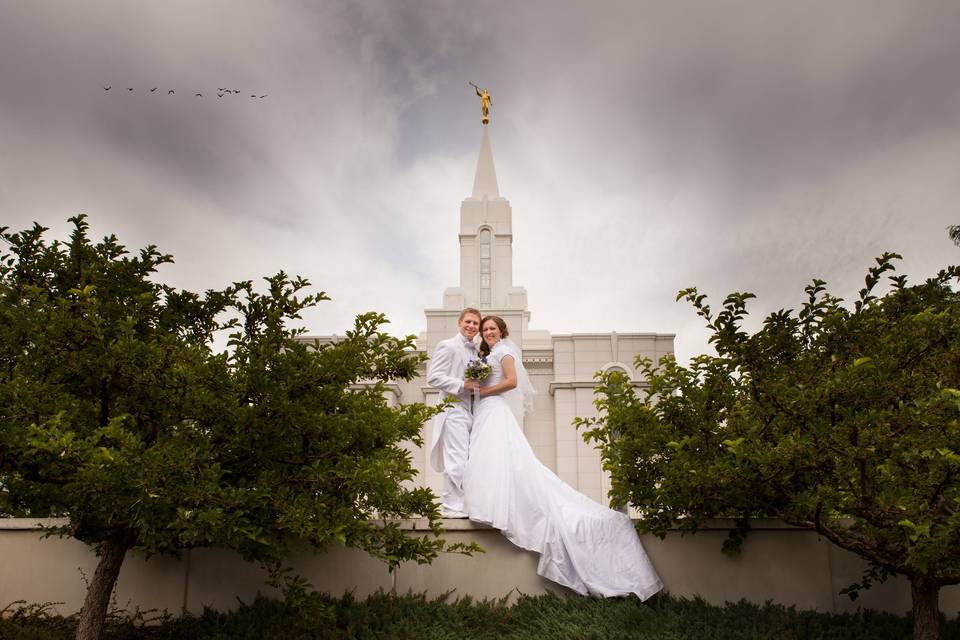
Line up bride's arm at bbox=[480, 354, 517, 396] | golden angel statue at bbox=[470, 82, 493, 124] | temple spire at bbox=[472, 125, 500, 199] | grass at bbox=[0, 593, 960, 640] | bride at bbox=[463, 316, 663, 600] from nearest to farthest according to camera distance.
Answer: grass at bbox=[0, 593, 960, 640]
bride at bbox=[463, 316, 663, 600]
bride's arm at bbox=[480, 354, 517, 396]
temple spire at bbox=[472, 125, 500, 199]
golden angel statue at bbox=[470, 82, 493, 124]

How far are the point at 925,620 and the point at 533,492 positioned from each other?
126 inches

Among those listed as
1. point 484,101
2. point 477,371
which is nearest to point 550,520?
point 477,371

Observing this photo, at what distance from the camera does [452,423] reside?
7.23 meters

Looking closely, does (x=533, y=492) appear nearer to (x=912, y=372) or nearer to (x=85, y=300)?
(x=912, y=372)

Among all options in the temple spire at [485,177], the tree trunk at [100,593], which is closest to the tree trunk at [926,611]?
the tree trunk at [100,593]

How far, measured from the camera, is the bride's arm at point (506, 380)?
7.27 meters

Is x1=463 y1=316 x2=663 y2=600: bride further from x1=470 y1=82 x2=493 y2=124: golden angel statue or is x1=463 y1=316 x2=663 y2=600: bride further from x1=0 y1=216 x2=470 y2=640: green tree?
x1=470 y1=82 x2=493 y2=124: golden angel statue

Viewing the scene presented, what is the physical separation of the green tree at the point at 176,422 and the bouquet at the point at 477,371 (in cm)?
185

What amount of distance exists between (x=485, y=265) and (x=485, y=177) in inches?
149

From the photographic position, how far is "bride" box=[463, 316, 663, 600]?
6.02 m

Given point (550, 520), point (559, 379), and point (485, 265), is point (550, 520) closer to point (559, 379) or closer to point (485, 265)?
point (559, 379)

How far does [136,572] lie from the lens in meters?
6.16

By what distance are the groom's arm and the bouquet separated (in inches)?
5.1

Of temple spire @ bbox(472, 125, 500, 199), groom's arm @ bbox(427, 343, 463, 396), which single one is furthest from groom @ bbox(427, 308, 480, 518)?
temple spire @ bbox(472, 125, 500, 199)
